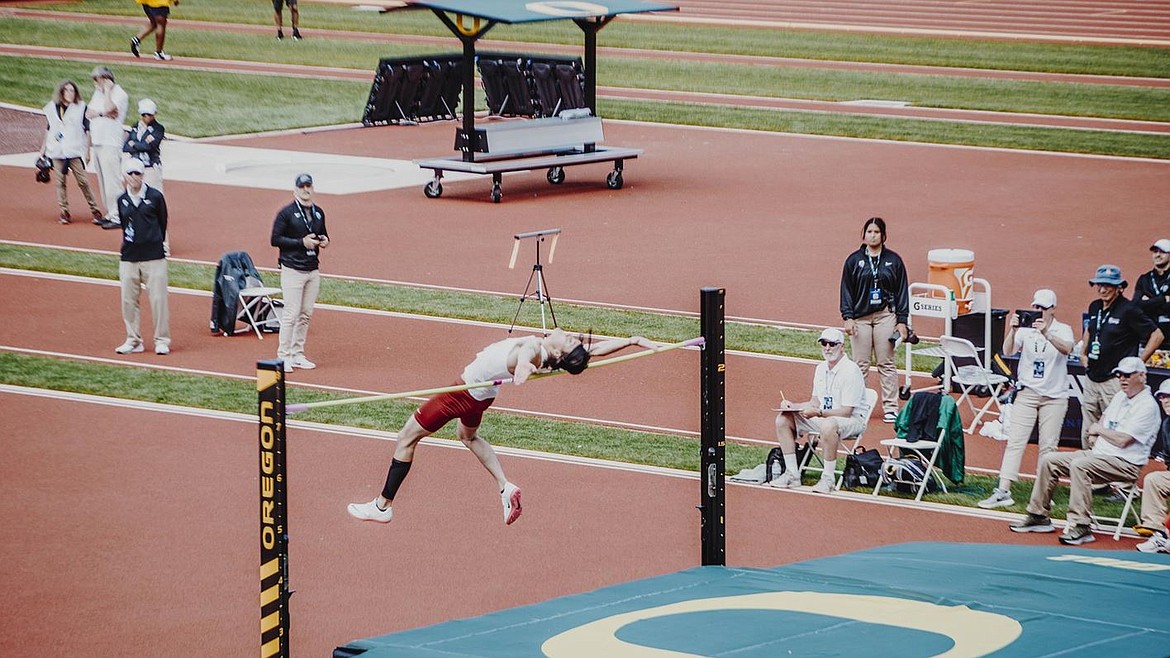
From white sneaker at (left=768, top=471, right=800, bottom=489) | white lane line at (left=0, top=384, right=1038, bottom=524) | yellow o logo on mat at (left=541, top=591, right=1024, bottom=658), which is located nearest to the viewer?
yellow o logo on mat at (left=541, top=591, right=1024, bottom=658)

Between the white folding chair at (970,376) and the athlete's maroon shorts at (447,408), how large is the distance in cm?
669

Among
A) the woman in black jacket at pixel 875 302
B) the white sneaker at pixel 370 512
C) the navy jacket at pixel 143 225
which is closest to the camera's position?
the white sneaker at pixel 370 512

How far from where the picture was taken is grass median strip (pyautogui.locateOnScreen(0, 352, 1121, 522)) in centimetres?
1395

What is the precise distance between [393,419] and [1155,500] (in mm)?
6732

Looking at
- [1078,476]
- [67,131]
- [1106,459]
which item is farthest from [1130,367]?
[67,131]

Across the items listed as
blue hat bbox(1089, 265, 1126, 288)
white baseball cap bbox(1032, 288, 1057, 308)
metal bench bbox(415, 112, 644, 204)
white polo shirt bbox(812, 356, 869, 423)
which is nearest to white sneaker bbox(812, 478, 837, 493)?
white polo shirt bbox(812, 356, 869, 423)

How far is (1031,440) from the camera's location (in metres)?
14.8

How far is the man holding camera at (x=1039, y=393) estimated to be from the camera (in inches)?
530

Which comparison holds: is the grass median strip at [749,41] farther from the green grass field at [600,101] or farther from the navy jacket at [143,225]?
the navy jacket at [143,225]

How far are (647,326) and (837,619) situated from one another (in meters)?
9.57

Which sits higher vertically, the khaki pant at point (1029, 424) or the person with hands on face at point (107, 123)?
the person with hands on face at point (107, 123)

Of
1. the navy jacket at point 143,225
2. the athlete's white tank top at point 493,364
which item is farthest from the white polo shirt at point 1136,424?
the navy jacket at point 143,225

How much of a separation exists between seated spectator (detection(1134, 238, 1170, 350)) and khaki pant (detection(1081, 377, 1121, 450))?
40.1 inches

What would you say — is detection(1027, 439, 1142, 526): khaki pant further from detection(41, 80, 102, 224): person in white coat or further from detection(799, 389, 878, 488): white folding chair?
detection(41, 80, 102, 224): person in white coat
